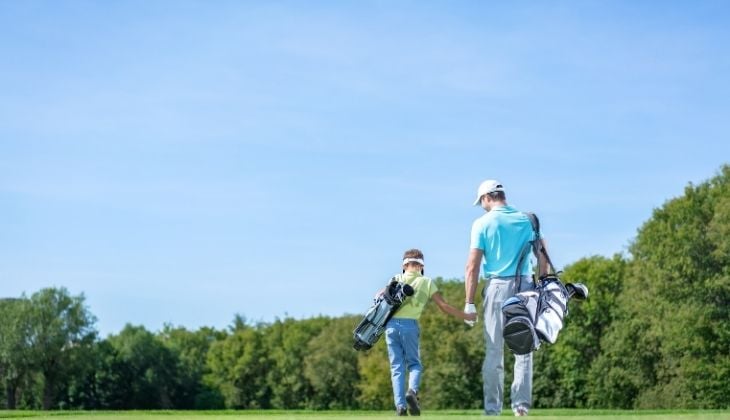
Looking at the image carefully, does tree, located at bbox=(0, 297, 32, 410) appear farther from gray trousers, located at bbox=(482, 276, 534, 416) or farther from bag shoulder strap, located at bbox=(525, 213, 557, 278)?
bag shoulder strap, located at bbox=(525, 213, 557, 278)

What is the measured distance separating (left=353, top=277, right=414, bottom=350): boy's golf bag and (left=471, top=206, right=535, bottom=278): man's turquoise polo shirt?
221 cm

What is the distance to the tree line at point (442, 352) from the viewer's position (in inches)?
2350

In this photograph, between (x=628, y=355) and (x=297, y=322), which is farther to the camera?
(x=297, y=322)

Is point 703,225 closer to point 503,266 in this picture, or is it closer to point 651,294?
point 651,294

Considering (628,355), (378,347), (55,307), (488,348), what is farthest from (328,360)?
(488,348)

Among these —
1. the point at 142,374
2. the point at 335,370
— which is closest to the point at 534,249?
the point at 335,370

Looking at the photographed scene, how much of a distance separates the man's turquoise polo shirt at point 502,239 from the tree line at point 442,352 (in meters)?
47.1

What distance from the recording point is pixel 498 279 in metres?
13.4

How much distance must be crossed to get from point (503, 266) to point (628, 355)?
2368 inches

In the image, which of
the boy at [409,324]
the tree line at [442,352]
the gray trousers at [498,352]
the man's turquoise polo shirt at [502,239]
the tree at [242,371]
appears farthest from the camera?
the tree at [242,371]

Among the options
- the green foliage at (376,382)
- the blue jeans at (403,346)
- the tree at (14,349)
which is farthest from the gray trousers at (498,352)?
the tree at (14,349)

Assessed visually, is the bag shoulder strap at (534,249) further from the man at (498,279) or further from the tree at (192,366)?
the tree at (192,366)

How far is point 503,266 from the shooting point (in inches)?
528

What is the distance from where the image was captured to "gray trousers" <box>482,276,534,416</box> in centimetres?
1327
